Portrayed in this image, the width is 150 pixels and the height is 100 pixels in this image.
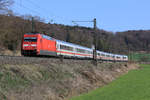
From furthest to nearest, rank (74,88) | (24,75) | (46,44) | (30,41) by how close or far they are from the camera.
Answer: (46,44) → (30,41) → (74,88) → (24,75)

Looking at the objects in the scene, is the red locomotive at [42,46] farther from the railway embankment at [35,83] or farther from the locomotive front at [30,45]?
the railway embankment at [35,83]

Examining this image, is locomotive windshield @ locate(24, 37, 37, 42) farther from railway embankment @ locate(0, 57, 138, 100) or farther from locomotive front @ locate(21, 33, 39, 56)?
railway embankment @ locate(0, 57, 138, 100)

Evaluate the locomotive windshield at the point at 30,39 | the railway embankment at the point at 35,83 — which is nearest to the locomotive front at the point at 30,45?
the locomotive windshield at the point at 30,39

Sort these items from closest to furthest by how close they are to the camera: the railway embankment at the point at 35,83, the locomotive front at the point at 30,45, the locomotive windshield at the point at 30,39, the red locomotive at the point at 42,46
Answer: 1. the railway embankment at the point at 35,83
2. the locomotive front at the point at 30,45
3. the red locomotive at the point at 42,46
4. the locomotive windshield at the point at 30,39

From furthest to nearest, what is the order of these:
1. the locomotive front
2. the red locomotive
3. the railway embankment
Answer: the red locomotive, the locomotive front, the railway embankment

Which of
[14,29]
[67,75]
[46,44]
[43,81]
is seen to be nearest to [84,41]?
[14,29]

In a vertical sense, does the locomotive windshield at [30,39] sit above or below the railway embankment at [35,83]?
above

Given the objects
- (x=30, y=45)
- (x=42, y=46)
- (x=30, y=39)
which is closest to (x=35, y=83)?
(x=30, y=45)

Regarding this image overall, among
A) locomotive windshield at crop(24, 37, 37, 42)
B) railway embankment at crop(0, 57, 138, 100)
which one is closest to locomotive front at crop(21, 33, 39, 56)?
locomotive windshield at crop(24, 37, 37, 42)

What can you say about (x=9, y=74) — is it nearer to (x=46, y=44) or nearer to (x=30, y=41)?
(x=30, y=41)

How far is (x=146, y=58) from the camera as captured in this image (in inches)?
4412

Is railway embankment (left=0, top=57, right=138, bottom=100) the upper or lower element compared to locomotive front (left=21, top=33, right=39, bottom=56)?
lower

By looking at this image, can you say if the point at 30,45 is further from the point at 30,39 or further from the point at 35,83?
the point at 35,83

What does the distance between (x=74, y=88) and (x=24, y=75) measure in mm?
4590
